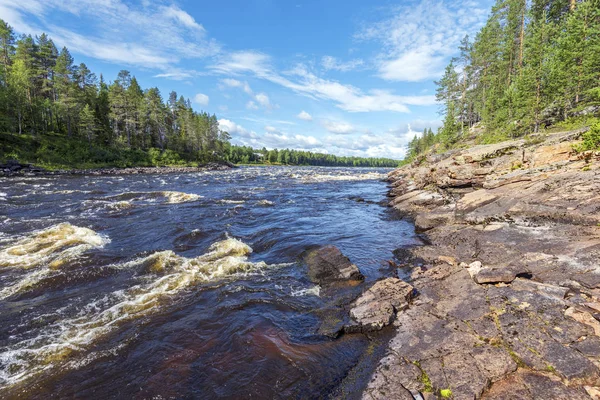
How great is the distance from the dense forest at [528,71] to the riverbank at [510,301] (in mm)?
15189

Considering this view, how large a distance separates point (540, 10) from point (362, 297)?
70671 millimetres

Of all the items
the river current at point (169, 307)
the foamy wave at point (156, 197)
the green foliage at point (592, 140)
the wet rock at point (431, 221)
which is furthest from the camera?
the foamy wave at point (156, 197)

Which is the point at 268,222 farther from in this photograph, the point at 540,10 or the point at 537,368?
the point at 540,10

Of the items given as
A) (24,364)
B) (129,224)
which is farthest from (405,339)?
(129,224)

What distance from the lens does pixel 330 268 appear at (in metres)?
11.8

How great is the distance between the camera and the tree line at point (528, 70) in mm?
29531

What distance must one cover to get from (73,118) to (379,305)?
91.3 meters

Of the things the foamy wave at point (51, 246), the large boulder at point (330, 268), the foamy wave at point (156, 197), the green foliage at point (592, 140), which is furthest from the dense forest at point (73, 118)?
the green foliage at point (592, 140)

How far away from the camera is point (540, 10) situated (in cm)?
4931

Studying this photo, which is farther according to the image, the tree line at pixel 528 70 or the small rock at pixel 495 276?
the tree line at pixel 528 70

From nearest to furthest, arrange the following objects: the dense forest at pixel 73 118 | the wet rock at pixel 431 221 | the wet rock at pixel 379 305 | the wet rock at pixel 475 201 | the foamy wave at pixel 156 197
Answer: the wet rock at pixel 379 305, the wet rock at pixel 475 201, the wet rock at pixel 431 221, the foamy wave at pixel 156 197, the dense forest at pixel 73 118

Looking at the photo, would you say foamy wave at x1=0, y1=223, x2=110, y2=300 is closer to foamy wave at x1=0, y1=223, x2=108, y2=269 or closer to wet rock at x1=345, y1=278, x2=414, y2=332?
foamy wave at x1=0, y1=223, x2=108, y2=269

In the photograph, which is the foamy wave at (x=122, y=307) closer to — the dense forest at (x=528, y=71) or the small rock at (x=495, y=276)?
the small rock at (x=495, y=276)

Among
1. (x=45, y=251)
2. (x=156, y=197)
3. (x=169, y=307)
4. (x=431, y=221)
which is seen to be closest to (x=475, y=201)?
(x=431, y=221)
